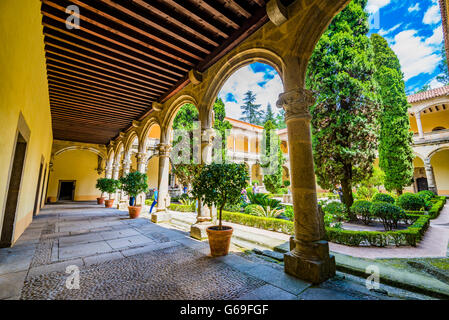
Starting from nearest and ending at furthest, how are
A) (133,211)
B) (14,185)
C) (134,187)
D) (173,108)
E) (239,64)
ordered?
(14,185), (239,64), (173,108), (133,211), (134,187)

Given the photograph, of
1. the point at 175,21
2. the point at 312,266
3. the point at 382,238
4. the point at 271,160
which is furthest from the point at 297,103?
the point at 271,160

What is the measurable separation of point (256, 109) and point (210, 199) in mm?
36850

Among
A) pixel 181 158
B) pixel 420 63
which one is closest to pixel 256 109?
pixel 420 63

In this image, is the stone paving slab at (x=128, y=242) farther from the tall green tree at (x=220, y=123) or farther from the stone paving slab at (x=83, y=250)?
the tall green tree at (x=220, y=123)

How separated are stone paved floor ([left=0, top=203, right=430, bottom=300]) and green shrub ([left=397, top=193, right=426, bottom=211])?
897 centimetres

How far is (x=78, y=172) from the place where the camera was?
15.3 m

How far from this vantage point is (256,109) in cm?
3797

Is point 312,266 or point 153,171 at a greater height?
point 153,171

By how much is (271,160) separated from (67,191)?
640 inches

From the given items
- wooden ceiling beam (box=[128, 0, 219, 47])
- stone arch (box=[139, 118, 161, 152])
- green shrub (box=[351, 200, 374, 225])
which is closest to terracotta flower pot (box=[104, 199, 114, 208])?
stone arch (box=[139, 118, 161, 152])

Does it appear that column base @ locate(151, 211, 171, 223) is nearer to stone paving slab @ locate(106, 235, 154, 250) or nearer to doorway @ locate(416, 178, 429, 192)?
stone paving slab @ locate(106, 235, 154, 250)

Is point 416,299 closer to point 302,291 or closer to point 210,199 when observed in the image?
point 302,291

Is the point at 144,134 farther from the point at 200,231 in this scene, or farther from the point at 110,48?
the point at 200,231

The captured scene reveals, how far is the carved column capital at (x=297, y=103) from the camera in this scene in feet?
9.05
